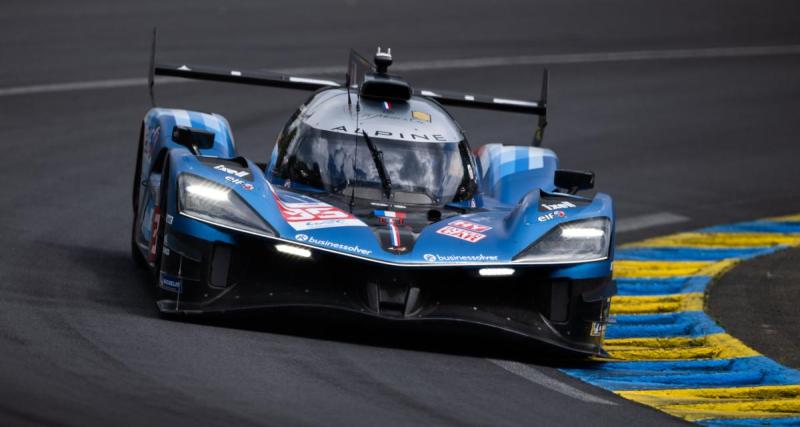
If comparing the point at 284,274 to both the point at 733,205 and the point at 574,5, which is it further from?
the point at 574,5

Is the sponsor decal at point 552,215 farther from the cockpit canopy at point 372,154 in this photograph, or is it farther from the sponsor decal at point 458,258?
the cockpit canopy at point 372,154

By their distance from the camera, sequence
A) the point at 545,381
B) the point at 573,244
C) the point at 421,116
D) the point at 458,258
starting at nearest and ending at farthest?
1. the point at 545,381
2. the point at 458,258
3. the point at 573,244
4. the point at 421,116

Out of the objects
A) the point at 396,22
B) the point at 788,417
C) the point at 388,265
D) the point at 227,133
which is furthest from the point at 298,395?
the point at 396,22

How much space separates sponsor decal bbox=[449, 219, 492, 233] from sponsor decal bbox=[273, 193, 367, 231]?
609 mm

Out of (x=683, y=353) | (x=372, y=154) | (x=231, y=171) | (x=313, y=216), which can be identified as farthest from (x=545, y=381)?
(x=372, y=154)

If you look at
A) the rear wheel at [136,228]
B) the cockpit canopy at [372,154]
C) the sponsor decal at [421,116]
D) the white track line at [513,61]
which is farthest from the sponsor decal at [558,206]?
the white track line at [513,61]

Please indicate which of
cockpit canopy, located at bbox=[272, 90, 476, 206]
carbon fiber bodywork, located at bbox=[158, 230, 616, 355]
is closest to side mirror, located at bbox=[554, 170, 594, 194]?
cockpit canopy, located at bbox=[272, 90, 476, 206]

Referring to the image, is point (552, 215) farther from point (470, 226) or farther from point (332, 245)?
point (332, 245)

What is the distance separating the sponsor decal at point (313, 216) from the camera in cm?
855

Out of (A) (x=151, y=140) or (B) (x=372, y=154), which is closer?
(B) (x=372, y=154)

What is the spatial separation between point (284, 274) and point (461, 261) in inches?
37.6

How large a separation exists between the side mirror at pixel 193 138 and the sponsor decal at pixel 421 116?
1520 millimetres

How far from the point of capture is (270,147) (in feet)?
53.5

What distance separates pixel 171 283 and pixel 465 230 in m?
1.68
